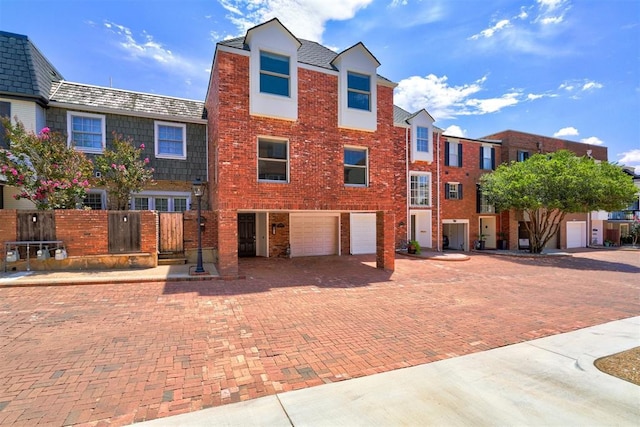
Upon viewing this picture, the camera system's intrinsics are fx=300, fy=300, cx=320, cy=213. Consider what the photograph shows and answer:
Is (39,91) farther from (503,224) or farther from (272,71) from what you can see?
(503,224)

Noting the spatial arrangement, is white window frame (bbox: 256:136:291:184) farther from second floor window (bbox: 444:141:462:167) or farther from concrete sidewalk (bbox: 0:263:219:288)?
second floor window (bbox: 444:141:462:167)

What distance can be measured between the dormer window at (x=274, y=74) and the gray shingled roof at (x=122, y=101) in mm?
5607

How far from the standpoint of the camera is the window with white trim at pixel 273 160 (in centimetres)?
1051

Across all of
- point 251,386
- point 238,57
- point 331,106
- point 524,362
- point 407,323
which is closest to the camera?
point 251,386

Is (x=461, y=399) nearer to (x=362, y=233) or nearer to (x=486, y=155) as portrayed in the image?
(x=362, y=233)

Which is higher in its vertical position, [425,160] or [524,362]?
[425,160]

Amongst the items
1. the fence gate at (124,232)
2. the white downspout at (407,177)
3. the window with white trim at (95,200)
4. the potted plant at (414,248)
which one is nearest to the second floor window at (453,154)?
the white downspout at (407,177)

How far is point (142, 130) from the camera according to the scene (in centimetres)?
1365

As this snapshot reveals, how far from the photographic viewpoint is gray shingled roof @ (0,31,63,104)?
37.9 ft

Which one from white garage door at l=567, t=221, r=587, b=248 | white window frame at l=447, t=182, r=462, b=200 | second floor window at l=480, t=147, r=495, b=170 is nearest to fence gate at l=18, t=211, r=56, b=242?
white window frame at l=447, t=182, r=462, b=200

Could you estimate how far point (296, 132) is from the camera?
10727mm

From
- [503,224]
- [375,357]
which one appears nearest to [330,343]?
[375,357]

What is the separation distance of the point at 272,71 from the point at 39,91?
9.47 metres

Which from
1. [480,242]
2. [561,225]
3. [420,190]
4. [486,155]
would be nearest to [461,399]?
[420,190]
